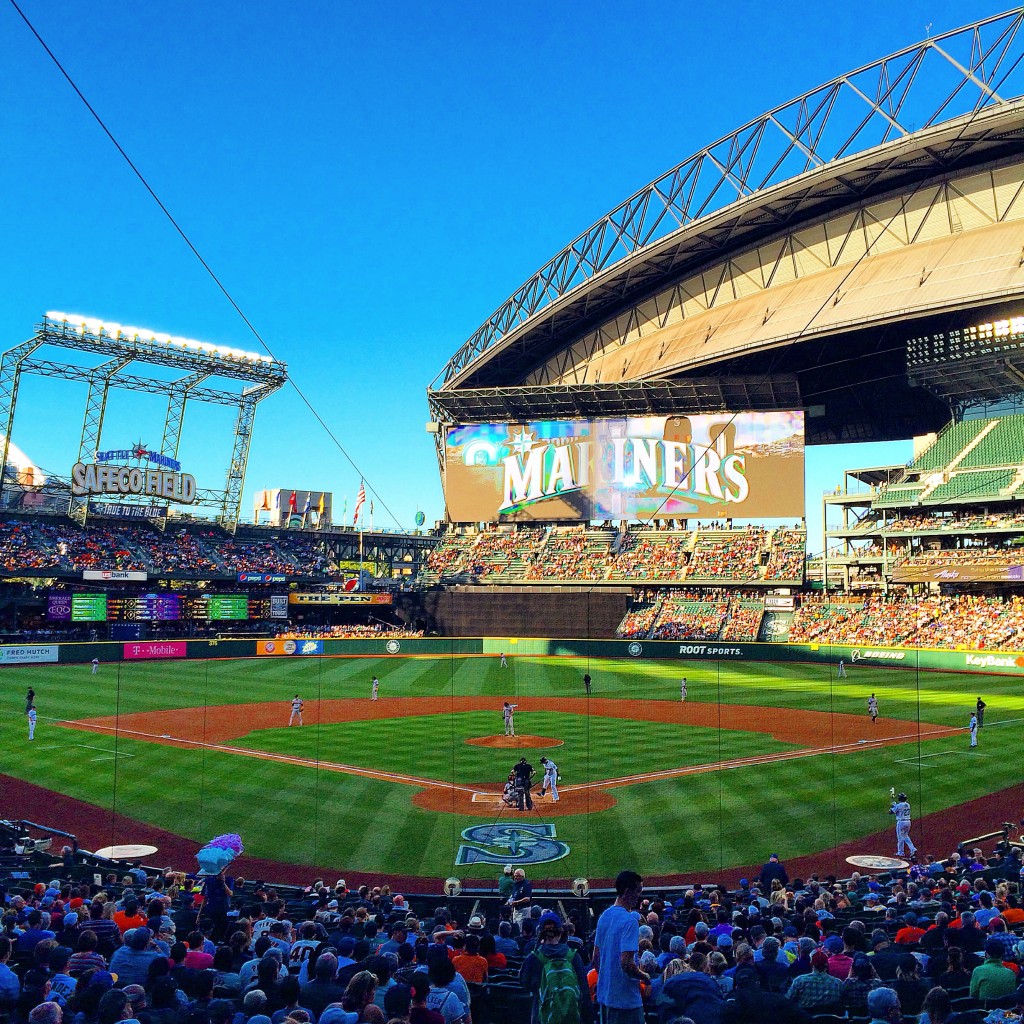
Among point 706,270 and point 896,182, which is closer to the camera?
point 896,182

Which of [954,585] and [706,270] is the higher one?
[706,270]

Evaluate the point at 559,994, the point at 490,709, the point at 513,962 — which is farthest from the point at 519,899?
the point at 490,709

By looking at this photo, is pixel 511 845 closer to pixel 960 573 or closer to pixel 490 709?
pixel 490 709

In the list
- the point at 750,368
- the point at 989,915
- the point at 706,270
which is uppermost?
the point at 706,270

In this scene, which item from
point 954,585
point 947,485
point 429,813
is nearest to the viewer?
point 429,813

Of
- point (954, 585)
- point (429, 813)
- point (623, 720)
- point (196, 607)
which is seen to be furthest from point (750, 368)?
point (429, 813)

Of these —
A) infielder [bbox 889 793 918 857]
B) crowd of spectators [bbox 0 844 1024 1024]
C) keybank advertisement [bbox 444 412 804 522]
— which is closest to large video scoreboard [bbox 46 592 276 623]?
keybank advertisement [bbox 444 412 804 522]

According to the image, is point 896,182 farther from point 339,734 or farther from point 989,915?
point 989,915

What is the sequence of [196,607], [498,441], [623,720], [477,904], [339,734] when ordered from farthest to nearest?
1. [498,441]
2. [196,607]
3. [623,720]
4. [339,734]
5. [477,904]
